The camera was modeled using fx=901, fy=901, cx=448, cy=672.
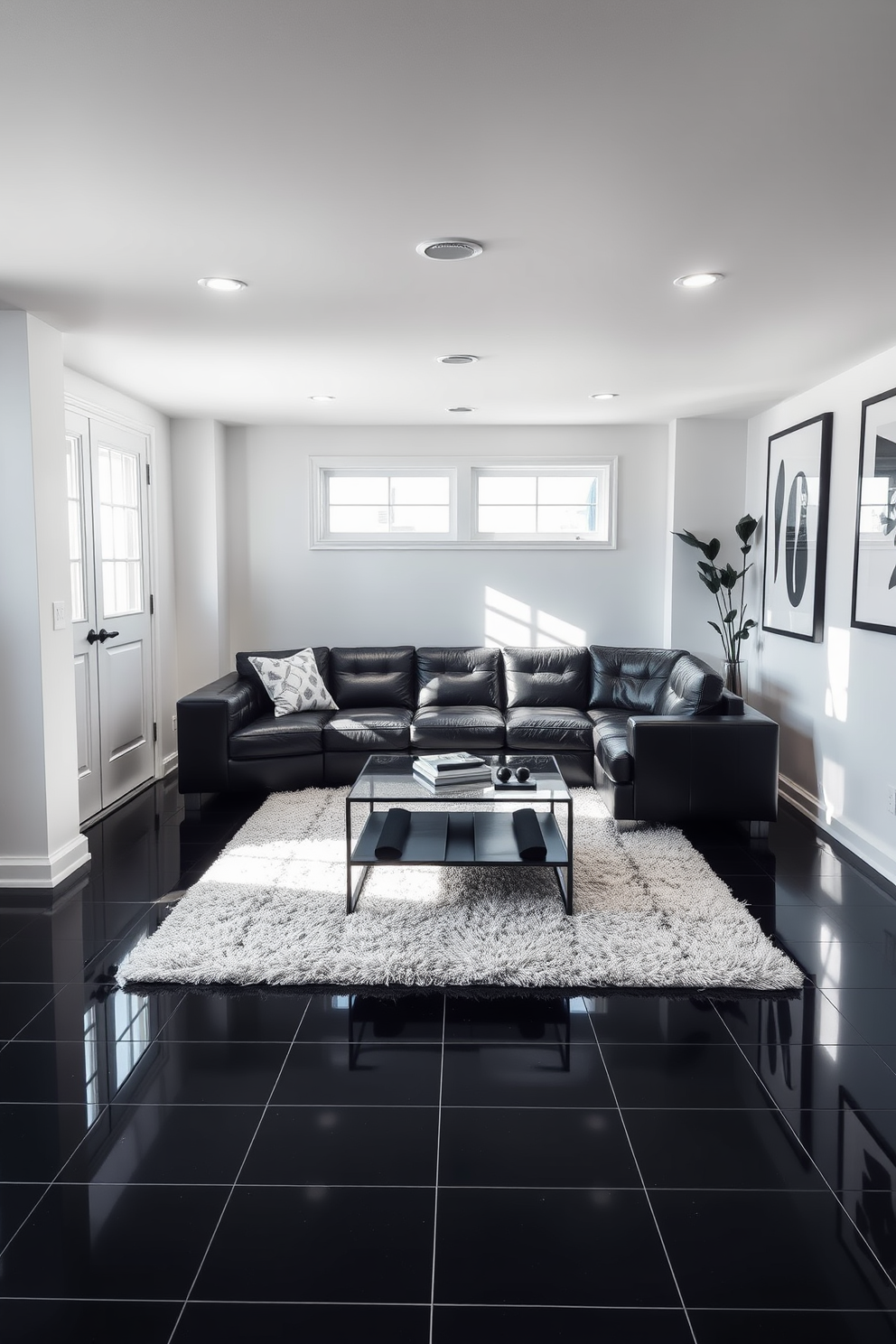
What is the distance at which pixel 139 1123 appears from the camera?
2186mm

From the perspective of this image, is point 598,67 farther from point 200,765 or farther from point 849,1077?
point 200,765

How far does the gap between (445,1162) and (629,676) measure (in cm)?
424

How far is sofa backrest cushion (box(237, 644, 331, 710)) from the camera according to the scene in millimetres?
5844

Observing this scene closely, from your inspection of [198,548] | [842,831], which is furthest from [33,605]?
[842,831]

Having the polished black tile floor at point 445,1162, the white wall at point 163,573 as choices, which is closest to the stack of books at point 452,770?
the polished black tile floor at point 445,1162

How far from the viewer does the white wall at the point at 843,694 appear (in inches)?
159

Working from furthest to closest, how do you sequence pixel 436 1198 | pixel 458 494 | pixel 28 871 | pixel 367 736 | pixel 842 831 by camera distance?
pixel 458 494 → pixel 367 736 → pixel 842 831 → pixel 28 871 → pixel 436 1198

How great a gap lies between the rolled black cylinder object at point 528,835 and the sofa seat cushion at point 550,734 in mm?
1310

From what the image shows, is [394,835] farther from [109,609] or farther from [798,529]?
[798,529]

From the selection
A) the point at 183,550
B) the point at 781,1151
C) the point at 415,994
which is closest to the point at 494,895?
the point at 415,994

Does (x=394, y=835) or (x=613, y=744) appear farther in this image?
(x=613, y=744)

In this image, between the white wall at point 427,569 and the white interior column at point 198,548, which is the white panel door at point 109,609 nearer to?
the white interior column at point 198,548

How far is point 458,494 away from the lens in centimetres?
643

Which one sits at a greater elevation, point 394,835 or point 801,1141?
point 394,835
